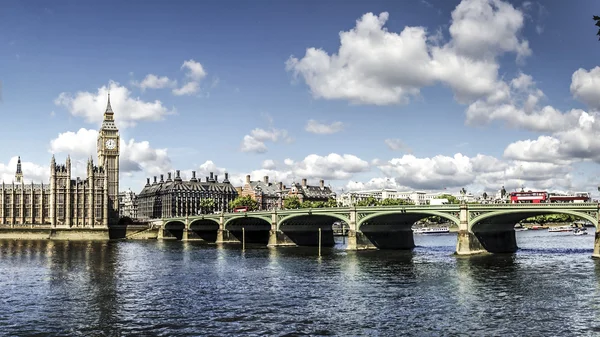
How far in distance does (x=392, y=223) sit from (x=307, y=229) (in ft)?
79.0

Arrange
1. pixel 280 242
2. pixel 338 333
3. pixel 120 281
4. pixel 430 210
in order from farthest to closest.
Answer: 1. pixel 280 242
2. pixel 430 210
3. pixel 120 281
4. pixel 338 333

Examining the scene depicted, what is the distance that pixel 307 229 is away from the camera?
140 m

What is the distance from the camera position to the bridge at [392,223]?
90750 millimetres

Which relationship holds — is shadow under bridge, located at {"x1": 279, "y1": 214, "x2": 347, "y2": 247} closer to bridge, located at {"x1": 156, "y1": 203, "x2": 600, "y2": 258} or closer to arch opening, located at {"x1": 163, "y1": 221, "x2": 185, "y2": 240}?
bridge, located at {"x1": 156, "y1": 203, "x2": 600, "y2": 258}

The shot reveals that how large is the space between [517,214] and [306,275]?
38134 mm

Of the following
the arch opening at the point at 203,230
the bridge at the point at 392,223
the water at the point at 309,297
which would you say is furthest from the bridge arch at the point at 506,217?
the arch opening at the point at 203,230

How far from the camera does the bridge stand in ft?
298

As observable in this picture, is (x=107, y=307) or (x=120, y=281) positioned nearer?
(x=107, y=307)

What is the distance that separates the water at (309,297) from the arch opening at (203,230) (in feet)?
282

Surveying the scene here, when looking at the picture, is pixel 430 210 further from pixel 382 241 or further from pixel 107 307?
pixel 107 307

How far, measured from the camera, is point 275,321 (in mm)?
46938

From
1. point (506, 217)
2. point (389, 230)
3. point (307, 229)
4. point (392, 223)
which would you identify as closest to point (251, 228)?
point (307, 229)

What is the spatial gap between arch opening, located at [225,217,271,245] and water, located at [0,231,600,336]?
65.8 meters

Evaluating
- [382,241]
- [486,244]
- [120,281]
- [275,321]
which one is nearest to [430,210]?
[486,244]
